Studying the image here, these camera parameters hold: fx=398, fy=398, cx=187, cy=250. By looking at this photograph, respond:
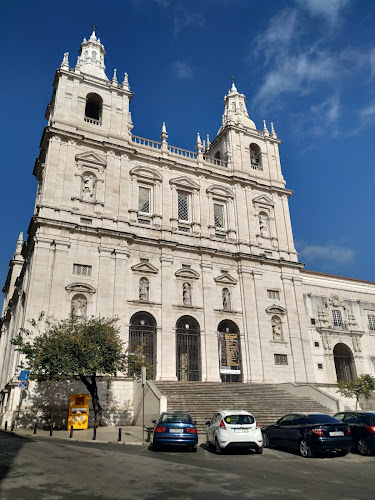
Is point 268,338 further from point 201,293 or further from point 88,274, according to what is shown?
point 88,274

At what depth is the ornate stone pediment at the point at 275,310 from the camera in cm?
3288

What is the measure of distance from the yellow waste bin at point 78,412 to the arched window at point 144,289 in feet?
31.3

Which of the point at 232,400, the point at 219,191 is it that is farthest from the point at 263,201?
the point at 232,400

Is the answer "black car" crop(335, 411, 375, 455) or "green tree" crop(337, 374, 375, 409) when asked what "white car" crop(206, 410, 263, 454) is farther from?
"green tree" crop(337, 374, 375, 409)

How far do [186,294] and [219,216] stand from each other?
870cm

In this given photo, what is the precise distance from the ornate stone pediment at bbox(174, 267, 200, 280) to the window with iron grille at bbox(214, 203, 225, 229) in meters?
6.00

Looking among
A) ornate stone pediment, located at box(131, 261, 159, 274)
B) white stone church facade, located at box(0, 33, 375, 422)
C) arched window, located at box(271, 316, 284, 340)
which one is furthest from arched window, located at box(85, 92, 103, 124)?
arched window, located at box(271, 316, 284, 340)

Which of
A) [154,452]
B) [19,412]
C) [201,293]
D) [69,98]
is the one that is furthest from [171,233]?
[154,452]

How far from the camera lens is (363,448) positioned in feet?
44.3

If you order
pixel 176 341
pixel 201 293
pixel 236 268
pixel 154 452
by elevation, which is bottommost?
pixel 154 452

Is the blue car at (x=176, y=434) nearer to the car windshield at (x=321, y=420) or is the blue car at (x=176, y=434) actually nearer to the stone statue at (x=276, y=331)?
the car windshield at (x=321, y=420)

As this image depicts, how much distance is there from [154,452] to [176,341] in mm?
15746

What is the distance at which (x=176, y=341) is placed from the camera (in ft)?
95.9

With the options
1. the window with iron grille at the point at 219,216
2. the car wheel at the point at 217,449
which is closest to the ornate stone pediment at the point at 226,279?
the window with iron grille at the point at 219,216
